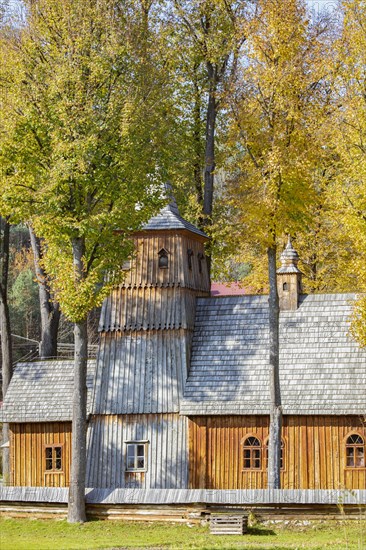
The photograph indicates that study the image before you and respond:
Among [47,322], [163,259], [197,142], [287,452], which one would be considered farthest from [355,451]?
[197,142]

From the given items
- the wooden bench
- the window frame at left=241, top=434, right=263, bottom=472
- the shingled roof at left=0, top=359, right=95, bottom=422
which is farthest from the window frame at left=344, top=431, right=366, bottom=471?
the shingled roof at left=0, top=359, right=95, bottom=422

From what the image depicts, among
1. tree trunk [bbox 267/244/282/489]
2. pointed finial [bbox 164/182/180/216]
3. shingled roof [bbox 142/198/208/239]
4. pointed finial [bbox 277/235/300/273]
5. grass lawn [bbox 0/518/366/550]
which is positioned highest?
pointed finial [bbox 164/182/180/216]

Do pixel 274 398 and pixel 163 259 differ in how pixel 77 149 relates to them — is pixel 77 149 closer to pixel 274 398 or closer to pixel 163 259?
pixel 163 259

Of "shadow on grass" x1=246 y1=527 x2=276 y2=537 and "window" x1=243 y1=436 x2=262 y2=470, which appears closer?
"shadow on grass" x1=246 y1=527 x2=276 y2=537

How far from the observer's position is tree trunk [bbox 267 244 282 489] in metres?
29.7

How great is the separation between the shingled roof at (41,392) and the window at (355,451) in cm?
859

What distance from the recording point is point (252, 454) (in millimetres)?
31781

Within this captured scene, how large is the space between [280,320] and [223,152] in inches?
398

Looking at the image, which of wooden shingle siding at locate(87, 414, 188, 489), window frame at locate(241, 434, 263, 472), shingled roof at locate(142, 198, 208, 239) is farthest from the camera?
shingled roof at locate(142, 198, 208, 239)

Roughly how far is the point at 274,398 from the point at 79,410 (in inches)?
224

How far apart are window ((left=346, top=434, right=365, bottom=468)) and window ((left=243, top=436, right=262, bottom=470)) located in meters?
2.72

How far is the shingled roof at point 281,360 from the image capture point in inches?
1231

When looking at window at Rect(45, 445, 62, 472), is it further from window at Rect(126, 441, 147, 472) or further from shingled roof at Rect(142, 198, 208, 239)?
A: shingled roof at Rect(142, 198, 208, 239)

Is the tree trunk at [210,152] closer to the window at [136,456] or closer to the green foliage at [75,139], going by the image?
the green foliage at [75,139]
